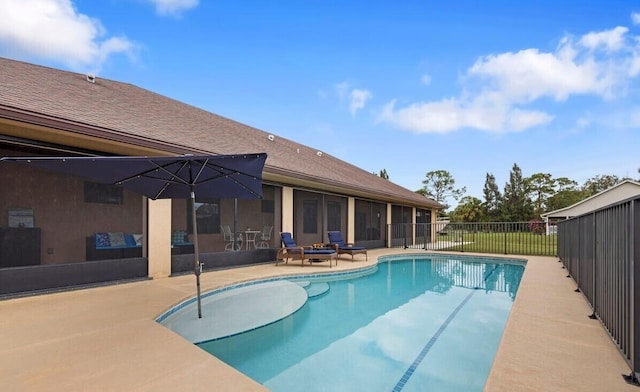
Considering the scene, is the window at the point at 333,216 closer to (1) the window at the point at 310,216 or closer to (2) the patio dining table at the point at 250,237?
(1) the window at the point at 310,216

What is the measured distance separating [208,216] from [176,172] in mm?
5112

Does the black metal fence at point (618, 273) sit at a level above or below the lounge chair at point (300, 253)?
above

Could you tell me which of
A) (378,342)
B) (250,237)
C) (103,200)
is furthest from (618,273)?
(103,200)

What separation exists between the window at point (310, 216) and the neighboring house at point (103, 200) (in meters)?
0.65

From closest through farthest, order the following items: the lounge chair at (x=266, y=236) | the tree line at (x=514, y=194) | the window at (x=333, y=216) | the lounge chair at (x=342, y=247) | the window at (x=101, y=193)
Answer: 1. the window at (x=101, y=193)
2. the lounge chair at (x=266, y=236)
3. the lounge chair at (x=342, y=247)
4. the window at (x=333, y=216)
5. the tree line at (x=514, y=194)

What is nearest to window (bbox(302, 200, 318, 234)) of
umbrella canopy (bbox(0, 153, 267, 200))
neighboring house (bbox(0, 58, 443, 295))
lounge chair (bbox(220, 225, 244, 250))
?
neighboring house (bbox(0, 58, 443, 295))

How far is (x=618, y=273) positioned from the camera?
279cm

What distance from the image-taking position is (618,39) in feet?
36.8

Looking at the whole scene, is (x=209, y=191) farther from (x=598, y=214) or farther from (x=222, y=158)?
(x=598, y=214)

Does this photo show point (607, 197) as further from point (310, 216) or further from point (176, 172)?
point (176, 172)

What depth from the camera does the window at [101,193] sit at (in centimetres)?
697

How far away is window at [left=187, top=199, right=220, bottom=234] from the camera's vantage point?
→ 30.4 feet

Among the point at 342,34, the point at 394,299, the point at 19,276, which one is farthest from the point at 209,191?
the point at 342,34

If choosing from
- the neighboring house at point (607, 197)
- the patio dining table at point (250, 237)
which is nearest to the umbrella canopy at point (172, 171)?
the patio dining table at point (250, 237)
